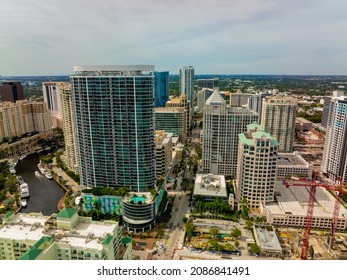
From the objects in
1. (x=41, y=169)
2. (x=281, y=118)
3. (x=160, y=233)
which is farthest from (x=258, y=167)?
(x=41, y=169)

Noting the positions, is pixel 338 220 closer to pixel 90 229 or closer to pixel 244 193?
pixel 244 193

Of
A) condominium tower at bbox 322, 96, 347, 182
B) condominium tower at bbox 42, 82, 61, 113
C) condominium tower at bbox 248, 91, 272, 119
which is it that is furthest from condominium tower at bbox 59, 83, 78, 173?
condominium tower at bbox 248, 91, 272, 119

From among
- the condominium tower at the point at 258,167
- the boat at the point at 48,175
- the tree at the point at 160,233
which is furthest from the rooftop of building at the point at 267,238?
the boat at the point at 48,175

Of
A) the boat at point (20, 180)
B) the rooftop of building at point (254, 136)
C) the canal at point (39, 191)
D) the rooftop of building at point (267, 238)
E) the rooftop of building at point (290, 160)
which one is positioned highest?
the rooftop of building at point (254, 136)

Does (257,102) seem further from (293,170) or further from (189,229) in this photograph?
(189,229)

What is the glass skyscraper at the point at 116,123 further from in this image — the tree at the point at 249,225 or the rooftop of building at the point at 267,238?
the rooftop of building at the point at 267,238

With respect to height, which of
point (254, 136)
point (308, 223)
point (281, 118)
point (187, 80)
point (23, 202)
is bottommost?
point (23, 202)
